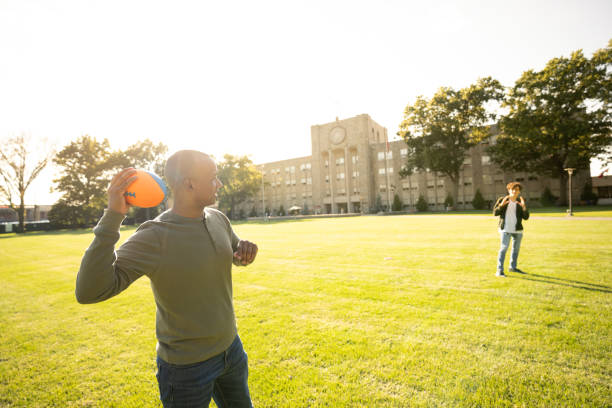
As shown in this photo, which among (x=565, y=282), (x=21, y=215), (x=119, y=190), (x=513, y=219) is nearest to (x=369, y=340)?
(x=119, y=190)

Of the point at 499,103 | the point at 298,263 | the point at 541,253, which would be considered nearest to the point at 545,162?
the point at 499,103

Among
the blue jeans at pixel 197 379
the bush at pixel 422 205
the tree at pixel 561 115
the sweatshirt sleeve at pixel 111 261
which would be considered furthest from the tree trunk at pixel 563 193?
the sweatshirt sleeve at pixel 111 261

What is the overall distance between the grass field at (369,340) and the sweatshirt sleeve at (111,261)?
2.11 m

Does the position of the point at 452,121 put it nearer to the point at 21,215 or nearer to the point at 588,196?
the point at 588,196

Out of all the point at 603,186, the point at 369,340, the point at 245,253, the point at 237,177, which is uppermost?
the point at 237,177

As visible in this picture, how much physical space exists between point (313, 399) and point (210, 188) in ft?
7.89

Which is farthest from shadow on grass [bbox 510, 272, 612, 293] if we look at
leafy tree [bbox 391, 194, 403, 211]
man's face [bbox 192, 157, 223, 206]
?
leafy tree [bbox 391, 194, 403, 211]

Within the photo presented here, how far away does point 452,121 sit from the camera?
145ft

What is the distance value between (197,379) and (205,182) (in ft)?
3.77

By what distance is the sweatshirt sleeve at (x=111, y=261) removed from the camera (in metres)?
1.31

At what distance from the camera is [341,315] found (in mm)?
4789

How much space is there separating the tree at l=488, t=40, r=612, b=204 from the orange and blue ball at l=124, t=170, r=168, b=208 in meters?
47.5

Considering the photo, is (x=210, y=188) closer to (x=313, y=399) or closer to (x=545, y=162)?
(x=313, y=399)

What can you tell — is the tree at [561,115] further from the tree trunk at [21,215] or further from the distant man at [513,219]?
the tree trunk at [21,215]
